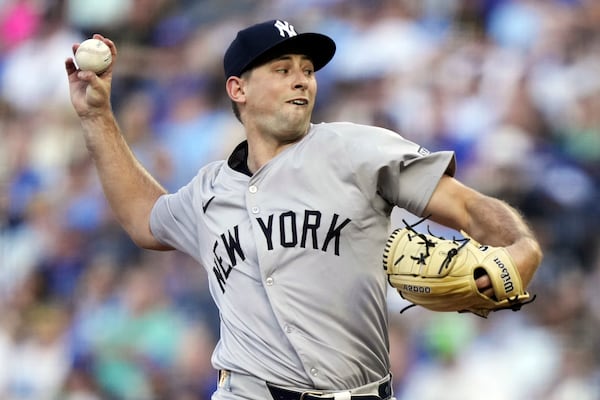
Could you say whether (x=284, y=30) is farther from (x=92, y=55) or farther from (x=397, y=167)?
(x=92, y=55)

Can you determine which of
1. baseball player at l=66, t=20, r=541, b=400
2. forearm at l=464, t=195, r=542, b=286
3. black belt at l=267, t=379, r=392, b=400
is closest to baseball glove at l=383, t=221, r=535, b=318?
forearm at l=464, t=195, r=542, b=286

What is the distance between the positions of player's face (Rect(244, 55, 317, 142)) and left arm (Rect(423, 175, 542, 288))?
24.4 inches

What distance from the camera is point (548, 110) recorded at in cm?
654

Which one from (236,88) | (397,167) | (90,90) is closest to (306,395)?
(397,167)

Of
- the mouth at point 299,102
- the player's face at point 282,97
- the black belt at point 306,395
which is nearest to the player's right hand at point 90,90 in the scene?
the player's face at point 282,97

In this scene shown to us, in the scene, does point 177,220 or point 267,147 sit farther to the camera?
point 177,220

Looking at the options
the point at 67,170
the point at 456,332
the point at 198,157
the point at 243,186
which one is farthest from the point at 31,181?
the point at 243,186

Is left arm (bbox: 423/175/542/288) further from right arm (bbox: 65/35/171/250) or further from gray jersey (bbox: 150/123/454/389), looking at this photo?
right arm (bbox: 65/35/171/250)

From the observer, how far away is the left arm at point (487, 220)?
3.31 meters

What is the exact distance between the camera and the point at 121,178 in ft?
14.5

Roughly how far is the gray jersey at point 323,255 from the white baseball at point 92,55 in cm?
96

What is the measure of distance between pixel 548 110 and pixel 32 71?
504 cm

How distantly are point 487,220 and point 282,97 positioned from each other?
0.92 metres

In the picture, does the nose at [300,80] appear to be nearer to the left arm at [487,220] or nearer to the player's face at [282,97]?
the player's face at [282,97]
